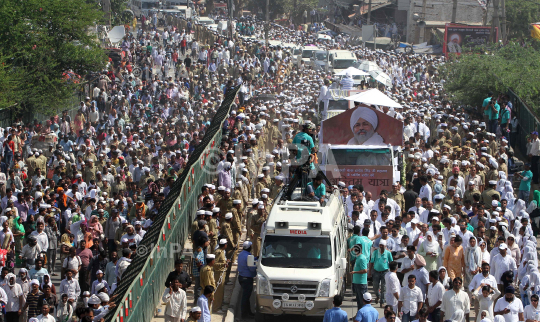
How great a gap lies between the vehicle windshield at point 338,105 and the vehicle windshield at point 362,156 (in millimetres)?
8669

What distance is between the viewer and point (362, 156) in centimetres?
1972

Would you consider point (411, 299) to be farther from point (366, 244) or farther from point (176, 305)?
point (176, 305)

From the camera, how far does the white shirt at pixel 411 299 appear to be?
12.8 metres

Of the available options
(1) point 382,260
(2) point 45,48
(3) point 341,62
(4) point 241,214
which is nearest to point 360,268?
(1) point 382,260

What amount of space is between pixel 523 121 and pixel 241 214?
47.0 ft

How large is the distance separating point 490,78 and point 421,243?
19.1m

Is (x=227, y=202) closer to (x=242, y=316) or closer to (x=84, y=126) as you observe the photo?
(x=242, y=316)

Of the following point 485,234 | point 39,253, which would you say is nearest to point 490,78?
point 485,234

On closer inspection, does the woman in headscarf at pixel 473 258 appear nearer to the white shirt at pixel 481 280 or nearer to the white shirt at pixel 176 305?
the white shirt at pixel 481 280

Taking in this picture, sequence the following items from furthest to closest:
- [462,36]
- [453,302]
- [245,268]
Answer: [462,36]
[245,268]
[453,302]

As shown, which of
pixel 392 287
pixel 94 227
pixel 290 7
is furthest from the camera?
pixel 290 7

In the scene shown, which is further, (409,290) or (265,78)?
(265,78)

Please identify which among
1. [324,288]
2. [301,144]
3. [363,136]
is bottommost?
[324,288]

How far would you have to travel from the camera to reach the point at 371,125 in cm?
2089
